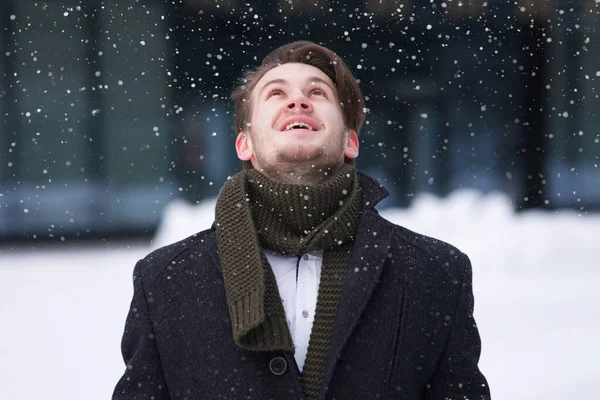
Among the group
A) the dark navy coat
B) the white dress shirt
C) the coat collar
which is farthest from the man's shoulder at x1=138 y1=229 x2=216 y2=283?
the coat collar

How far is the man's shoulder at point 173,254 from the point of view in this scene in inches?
74.6

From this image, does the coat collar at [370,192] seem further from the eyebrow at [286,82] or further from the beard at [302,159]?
the eyebrow at [286,82]

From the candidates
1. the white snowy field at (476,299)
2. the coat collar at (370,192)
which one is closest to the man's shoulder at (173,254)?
the coat collar at (370,192)

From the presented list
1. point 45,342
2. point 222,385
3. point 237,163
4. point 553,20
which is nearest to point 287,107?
point 222,385

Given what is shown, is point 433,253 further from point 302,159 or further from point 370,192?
point 302,159

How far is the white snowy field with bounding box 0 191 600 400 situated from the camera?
201 inches

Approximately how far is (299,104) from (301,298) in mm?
455

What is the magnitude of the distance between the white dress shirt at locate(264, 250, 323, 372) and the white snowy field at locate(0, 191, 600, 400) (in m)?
3.12

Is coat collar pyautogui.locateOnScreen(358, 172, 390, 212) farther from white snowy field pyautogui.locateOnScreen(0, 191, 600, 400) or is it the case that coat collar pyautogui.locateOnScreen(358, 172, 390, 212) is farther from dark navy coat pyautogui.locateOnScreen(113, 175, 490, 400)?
white snowy field pyautogui.locateOnScreen(0, 191, 600, 400)

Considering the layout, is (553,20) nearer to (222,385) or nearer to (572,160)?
(572,160)

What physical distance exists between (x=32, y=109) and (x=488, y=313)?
441 centimetres

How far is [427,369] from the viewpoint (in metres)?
1.82

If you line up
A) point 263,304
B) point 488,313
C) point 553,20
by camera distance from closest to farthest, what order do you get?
point 263,304 → point 488,313 → point 553,20

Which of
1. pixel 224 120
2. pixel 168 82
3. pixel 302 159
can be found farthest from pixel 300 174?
pixel 168 82
